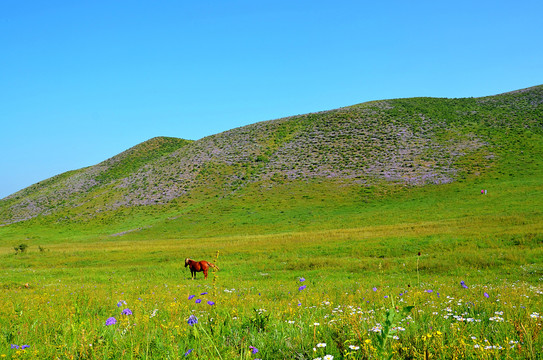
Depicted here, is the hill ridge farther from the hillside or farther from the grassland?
the grassland

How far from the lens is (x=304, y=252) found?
25891 millimetres

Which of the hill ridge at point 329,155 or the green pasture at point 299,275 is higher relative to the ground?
the hill ridge at point 329,155

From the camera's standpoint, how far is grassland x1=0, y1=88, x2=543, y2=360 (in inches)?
142

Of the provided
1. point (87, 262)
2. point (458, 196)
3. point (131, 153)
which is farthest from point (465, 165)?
point (131, 153)

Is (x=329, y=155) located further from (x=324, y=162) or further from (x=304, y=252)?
(x=304, y=252)

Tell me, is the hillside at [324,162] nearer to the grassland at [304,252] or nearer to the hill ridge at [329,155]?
the hill ridge at [329,155]

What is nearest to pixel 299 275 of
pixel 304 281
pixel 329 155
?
pixel 304 281

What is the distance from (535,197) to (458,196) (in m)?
10.5

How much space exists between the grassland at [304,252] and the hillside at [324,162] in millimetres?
575

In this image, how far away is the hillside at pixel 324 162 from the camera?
65.0 m

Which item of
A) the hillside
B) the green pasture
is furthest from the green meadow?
the hillside

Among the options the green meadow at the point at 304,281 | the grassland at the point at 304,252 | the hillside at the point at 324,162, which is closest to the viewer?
the green meadow at the point at 304,281

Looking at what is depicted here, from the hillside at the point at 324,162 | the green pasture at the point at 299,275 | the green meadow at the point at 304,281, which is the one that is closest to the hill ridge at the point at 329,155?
the hillside at the point at 324,162

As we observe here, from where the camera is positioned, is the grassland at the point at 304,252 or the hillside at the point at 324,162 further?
the hillside at the point at 324,162
